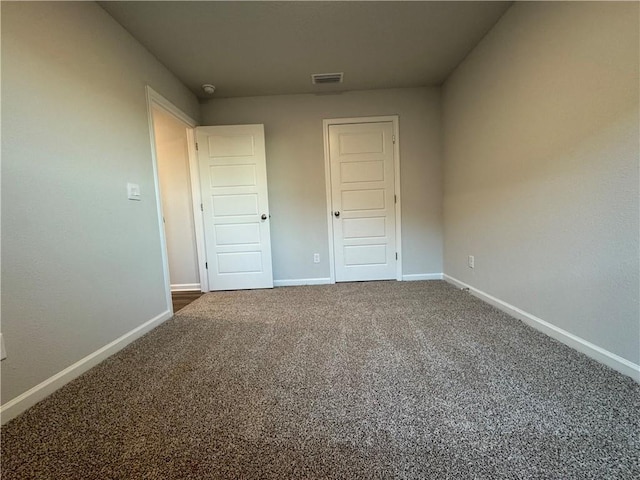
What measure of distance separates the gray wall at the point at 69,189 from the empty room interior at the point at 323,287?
11 mm

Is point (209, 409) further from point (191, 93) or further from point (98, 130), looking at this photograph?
point (191, 93)

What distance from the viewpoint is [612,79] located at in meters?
1.31

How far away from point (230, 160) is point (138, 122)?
112cm

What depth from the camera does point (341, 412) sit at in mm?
1122

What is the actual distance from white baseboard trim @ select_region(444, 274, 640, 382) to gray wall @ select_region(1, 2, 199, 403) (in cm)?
281

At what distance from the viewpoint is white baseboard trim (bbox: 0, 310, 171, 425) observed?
46.5 inches

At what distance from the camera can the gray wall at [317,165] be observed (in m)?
3.28

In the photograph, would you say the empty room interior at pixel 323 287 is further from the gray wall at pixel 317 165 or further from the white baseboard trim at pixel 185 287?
the white baseboard trim at pixel 185 287

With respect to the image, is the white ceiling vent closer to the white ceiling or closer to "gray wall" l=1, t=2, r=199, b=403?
the white ceiling

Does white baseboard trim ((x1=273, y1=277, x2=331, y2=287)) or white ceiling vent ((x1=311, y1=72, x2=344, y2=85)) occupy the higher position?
white ceiling vent ((x1=311, y1=72, x2=344, y2=85))

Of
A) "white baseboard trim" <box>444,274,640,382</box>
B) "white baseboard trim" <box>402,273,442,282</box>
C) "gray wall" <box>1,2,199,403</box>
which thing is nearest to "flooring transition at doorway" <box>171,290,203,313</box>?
"gray wall" <box>1,2,199,403</box>

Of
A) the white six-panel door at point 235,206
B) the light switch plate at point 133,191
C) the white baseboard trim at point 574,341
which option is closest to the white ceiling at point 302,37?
the white six-panel door at point 235,206

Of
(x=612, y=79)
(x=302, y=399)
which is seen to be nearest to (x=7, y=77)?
(x=302, y=399)

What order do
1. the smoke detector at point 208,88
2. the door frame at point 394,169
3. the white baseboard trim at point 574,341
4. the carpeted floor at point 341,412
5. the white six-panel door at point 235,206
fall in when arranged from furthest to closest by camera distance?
the door frame at point 394,169
the white six-panel door at point 235,206
the smoke detector at point 208,88
the white baseboard trim at point 574,341
the carpeted floor at point 341,412
